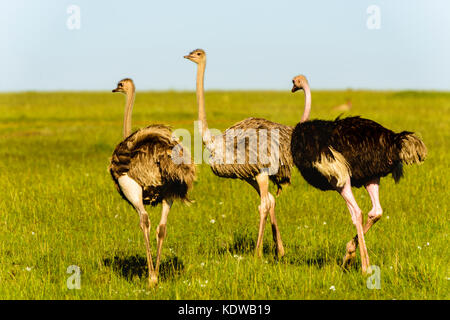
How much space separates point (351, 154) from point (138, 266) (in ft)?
9.74

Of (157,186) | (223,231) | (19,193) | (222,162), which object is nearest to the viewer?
(157,186)

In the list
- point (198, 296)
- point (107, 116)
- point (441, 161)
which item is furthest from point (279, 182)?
point (107, 116)

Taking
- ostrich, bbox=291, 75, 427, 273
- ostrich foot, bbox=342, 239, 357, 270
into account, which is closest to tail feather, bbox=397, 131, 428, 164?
ostrich, bbox=291, 75, 427, 273

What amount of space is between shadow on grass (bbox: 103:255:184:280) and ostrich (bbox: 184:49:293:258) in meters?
1.07

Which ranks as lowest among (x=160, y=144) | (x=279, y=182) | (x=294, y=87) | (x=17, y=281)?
(x=17, y=281)

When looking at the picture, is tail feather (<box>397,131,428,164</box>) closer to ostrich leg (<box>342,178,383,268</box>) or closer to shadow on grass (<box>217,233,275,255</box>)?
ostrich leg (<box>342,178,383,268</box>)

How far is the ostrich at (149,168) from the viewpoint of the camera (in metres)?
7.05

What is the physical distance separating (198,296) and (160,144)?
172cm

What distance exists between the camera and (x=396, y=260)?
7.22 meters

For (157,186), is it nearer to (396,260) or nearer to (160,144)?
(160,144)

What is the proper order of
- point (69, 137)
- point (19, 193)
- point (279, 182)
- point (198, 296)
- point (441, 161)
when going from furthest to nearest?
point (69, 137) → point (441, 161) → point (19, 193) → point (279, 182) → point (198, 296)

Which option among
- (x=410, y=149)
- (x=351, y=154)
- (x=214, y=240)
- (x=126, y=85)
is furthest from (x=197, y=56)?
(x=410, y=149)

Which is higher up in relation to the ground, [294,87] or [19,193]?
[294,87]

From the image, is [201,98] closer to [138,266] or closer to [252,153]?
[252,153]
